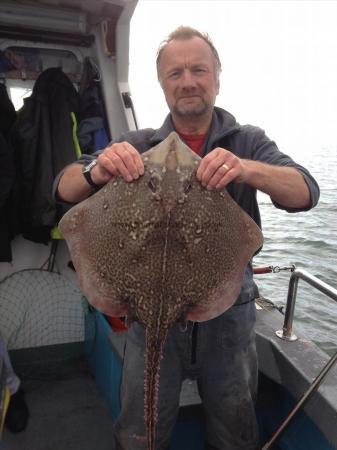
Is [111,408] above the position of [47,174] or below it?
below

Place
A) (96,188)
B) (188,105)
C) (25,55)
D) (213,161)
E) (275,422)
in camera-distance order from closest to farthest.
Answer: (213,161) → (96,188) → (188,105) → (275,422) → (25,55)

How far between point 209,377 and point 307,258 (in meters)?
9.26

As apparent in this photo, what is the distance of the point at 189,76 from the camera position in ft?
7.84

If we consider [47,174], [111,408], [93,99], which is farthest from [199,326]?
[93,99]

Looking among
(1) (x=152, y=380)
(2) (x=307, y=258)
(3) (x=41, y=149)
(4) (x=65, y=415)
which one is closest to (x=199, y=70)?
(1) (x=152, y=380)

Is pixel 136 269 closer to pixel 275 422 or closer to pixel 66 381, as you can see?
pixel 275 422

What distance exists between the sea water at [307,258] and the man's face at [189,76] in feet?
12.3

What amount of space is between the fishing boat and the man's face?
1442 millimetres

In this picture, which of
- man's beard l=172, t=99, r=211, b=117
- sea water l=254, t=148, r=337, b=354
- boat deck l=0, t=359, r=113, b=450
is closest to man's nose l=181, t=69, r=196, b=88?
man's beard l=172, t=99, r=211, b=117

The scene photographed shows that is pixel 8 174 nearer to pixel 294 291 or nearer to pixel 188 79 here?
pixel 188 79

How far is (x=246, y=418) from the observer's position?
8.24 ft

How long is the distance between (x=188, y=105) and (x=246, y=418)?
1.93 metres

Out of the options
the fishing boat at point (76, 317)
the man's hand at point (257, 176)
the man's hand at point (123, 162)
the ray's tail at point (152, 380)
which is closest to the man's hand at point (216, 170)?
the man's hand at point (257, 176)

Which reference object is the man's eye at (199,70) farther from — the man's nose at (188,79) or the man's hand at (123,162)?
the man's hand at (123,162)
